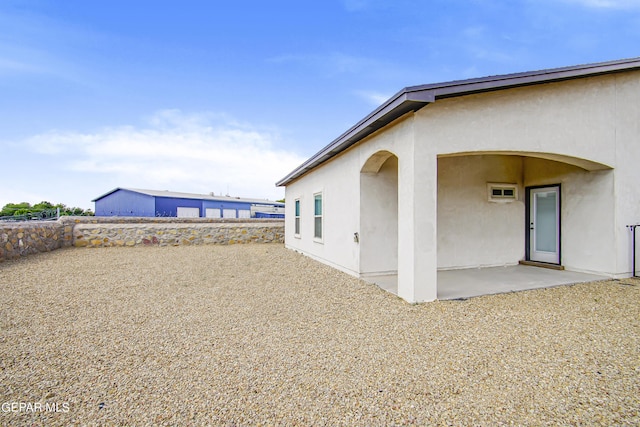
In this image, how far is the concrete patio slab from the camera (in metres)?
5.42

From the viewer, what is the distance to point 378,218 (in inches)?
262

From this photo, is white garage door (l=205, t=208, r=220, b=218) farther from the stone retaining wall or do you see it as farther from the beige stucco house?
the beige stucco house

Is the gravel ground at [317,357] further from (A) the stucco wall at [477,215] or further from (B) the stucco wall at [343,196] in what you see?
(A) the stucco wall at [477,215]

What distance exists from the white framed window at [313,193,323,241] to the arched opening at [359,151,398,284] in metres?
2.75

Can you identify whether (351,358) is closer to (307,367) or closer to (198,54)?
(307,367)

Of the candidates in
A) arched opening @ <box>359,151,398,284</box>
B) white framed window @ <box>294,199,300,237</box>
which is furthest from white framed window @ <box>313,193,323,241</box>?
arched opening @ <box>359,151,398,284</box>

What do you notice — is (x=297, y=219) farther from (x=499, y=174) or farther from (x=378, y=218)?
(x=499, y=174)

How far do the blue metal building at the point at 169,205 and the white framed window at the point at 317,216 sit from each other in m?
15.1

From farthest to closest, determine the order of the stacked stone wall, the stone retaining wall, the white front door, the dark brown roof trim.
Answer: the stone retaining wall
the stacked stone wall
the white front door
the dark brown roof trim

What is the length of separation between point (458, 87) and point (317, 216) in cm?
578

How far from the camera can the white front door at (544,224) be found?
284 inches

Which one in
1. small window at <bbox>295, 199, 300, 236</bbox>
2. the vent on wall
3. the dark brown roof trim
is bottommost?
small window at <bbox>295, 199, 300, 236</bbox>

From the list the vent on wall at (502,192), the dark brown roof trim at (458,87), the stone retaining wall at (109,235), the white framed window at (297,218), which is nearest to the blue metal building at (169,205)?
the stone retaining wall at (109,235)

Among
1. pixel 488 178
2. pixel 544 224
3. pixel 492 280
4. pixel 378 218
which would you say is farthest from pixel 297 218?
pixel 544 224
